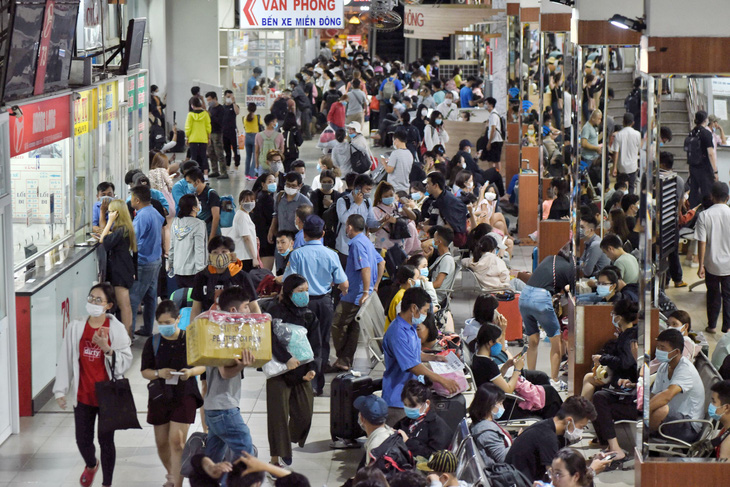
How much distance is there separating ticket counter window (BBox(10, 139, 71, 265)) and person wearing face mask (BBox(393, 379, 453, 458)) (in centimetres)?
415

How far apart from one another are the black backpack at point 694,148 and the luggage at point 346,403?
3.06 metres

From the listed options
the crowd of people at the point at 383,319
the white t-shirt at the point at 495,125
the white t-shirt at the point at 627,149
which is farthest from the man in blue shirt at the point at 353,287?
the white t-shirt at the point at 495,125

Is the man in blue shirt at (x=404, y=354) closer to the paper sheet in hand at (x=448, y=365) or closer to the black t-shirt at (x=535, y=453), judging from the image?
the paper sheet in hand at (x=448, y=365)

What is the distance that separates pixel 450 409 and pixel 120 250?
4049mm

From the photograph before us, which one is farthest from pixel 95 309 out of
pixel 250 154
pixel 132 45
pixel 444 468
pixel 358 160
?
pixel 250 154

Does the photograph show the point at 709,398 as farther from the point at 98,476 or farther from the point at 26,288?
the point at 26,288

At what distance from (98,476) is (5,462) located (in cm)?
77

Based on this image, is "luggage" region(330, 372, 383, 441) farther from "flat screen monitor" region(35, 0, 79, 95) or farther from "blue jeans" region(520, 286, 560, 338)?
"flat screen monitor" region(35, 0, 79, 95)

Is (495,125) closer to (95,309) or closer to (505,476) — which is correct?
(95,309)

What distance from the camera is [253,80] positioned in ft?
88.0

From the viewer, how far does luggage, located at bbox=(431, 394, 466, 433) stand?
7.69 meters

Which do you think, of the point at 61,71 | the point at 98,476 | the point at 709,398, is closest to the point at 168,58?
the point at 61,71

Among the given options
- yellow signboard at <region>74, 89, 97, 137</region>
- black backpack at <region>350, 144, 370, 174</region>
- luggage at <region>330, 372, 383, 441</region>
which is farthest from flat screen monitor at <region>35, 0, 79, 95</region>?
black backpack at <region>350, 144, 370, 174</region>

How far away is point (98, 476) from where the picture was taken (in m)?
7.71
